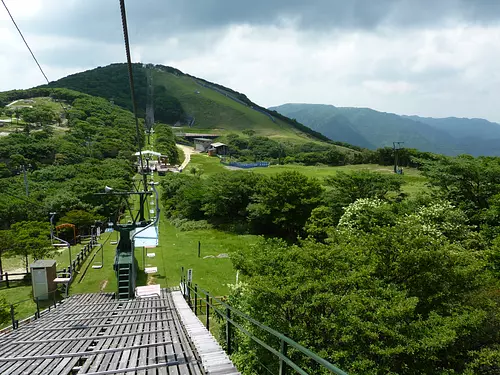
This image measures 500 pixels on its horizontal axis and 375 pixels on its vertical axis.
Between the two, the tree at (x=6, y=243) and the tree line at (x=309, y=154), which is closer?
the tree at (x=6, y=243)

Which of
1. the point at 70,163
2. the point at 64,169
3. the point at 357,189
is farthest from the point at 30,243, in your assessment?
the point at 70,163

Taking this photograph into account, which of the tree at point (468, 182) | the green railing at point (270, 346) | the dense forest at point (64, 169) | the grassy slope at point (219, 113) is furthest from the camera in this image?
the grassy slope at point (219, 113)

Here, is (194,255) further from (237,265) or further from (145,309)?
(145,309)

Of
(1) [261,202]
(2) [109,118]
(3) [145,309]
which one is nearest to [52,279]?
(3) [145,309]

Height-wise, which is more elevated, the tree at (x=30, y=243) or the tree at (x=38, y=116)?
the tree at (x=38, y=116)

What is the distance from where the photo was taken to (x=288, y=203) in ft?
107

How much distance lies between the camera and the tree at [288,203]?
32406 mm

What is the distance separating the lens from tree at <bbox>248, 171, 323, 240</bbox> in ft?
106

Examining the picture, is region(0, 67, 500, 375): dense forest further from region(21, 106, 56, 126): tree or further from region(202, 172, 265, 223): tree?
region(21, 106, 56, 126): tree

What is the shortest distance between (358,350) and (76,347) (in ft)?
21.6

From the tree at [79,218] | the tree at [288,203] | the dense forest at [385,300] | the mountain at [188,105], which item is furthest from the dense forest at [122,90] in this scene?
the dense forest at [385,300]

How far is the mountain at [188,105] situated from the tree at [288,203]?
8937 cm

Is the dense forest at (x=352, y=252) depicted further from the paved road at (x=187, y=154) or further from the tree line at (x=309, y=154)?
the tree line at (x=309, y=154)

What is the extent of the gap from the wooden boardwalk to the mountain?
381 ft
